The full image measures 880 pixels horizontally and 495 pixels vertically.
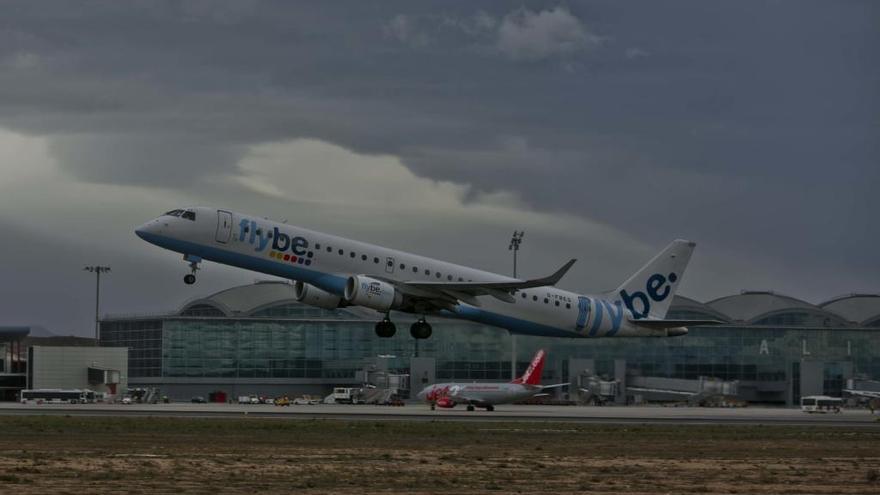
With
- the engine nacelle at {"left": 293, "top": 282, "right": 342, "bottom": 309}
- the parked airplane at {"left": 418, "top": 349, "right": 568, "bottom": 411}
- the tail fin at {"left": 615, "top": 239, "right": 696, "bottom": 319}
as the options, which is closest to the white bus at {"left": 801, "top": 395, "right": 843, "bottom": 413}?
the parked airplane at {"left": 418, "top": 349, "right": 568, "bottom": 411}

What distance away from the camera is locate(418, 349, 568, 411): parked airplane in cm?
11175

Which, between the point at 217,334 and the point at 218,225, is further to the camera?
the point at 217,334

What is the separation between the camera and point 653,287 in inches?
3497

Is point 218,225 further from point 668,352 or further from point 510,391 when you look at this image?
point 668,352

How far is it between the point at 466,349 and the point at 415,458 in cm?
9320

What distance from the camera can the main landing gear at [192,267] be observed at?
7038 centimetres

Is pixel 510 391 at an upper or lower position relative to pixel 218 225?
lower

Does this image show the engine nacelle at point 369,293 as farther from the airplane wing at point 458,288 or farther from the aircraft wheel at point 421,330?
the aircraft wheel at point 421,330

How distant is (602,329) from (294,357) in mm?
73697

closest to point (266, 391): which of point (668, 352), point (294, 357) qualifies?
point (294, 357)

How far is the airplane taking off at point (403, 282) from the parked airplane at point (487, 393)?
2422cm

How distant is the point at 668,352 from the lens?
142 meters

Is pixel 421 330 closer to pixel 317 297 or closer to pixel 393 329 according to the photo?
pixel 393 329

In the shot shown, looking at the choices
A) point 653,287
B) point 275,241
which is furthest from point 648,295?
point 275,241
